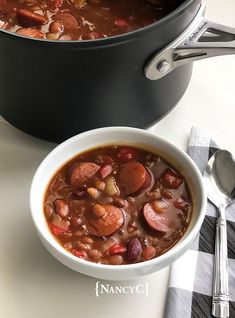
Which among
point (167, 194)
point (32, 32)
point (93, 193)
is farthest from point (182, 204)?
point (32, 32)

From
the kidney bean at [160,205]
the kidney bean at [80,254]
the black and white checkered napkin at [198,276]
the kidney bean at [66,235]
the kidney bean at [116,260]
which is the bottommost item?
the black and white checkered napkin at [198,276]

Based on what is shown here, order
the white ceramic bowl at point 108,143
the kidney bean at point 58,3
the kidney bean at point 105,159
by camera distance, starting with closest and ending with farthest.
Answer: the white ceramic bowl at point 108,143 → the kidney bean at point 105,159 → the kidney bean at point 58,3

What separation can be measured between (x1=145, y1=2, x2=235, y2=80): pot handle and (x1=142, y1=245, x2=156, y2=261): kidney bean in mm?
251

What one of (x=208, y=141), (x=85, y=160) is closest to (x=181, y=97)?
(x=208, y=141)

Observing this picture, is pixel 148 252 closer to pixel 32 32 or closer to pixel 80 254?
pixel 80 254

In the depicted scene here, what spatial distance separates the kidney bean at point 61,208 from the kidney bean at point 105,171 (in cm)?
7

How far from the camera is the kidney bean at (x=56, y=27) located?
0.92 m

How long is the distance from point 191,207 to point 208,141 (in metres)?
0.19

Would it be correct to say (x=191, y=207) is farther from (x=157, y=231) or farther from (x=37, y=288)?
(x=37, y=288)

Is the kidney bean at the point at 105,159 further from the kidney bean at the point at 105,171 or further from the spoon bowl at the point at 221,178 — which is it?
the spoon bowl at the point at 221,178

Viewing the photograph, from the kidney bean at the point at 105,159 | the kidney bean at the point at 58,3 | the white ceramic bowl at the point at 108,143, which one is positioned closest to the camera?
the white ceramic bowl at the point at 108,143

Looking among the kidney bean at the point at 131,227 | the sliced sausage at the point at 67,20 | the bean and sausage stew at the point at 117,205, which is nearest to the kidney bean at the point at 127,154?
the bean and sausage stew at the point at 117,205

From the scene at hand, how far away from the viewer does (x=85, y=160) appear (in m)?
0.87

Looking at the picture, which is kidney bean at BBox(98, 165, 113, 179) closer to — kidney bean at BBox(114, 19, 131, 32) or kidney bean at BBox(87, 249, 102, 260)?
kidney bean at BBox(87, 249, 102, 260)
